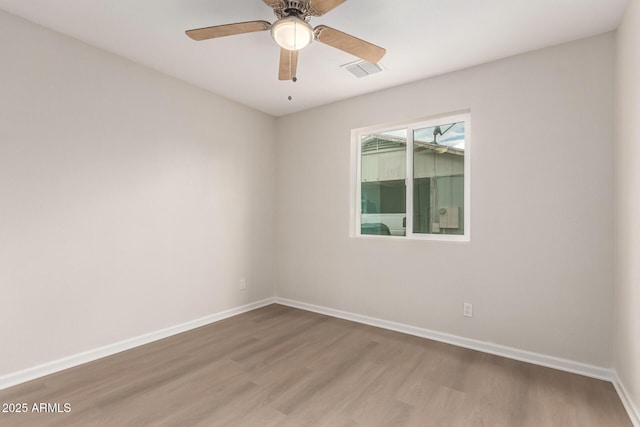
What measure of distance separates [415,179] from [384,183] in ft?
1.25

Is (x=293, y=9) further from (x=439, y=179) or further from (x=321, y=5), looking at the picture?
(x=439, y=179)

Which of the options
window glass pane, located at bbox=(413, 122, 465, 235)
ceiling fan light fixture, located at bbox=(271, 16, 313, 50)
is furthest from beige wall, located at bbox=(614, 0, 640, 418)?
ceiling fan light fixture, located at bbox=(271, 16, 313, 50)

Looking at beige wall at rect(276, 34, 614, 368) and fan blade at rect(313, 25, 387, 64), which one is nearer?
fan blade at rect(313, 25, 387, 64)

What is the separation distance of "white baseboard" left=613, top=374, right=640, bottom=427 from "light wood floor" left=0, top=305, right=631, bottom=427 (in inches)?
1.5

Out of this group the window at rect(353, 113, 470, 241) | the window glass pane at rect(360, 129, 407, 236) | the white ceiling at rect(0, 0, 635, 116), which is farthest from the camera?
the window glass pane at rect(360, 129, 407, 236)

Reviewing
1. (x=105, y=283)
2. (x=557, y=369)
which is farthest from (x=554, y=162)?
(x=105, y=283)

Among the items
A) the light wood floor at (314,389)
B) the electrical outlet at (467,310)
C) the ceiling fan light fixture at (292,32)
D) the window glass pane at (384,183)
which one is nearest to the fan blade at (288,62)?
the ceiling fan light fixture at (292,32)

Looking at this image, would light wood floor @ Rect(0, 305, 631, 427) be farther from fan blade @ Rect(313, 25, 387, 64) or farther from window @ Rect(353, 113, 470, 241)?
fan blade @ Rect(313, 25, 387, 64)

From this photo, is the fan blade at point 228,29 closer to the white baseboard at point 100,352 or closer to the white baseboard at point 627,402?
the white baseboard at point 100,352

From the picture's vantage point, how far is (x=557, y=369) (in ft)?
8.11

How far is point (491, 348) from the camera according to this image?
2.78m

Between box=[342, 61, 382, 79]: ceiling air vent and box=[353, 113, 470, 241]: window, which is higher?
box=[342, 61, 382, 79]: ceiling air vent

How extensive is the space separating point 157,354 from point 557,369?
3.25m

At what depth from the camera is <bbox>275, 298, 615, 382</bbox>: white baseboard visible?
2.37 meters
